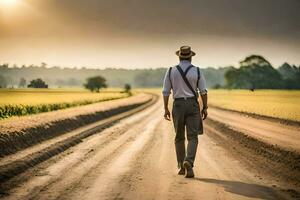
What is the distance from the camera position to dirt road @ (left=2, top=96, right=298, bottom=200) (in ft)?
24.8

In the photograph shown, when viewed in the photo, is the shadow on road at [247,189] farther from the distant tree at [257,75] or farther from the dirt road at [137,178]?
the distant tree at [257,75]

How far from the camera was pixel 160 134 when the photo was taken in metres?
18.0

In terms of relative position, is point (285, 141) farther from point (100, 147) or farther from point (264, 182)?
point (264, 182)

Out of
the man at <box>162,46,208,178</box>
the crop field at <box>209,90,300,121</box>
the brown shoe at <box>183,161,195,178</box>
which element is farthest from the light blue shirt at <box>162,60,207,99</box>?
the crop field at <box>209,90,300,121</box>

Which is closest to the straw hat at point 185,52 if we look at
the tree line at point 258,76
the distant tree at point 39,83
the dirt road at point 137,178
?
the dirt road at point 137,178

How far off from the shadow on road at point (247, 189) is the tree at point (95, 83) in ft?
433

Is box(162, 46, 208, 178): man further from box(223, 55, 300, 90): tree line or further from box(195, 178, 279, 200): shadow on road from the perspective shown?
box(223, 55, 300, 90): tree line

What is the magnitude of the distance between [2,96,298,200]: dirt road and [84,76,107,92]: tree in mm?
127079

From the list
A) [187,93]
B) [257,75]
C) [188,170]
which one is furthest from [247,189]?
[257,75]

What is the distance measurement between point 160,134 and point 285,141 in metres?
4.39

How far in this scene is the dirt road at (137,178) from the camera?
757cm

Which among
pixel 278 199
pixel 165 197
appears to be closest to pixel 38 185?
pixel 165 197

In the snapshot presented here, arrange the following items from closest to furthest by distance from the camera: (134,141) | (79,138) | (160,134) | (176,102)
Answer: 1. (176,102)
2. (134,141)
3. (79,138)
4. (160,134)

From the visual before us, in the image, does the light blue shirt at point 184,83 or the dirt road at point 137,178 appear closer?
the dirt road at point 137,178
